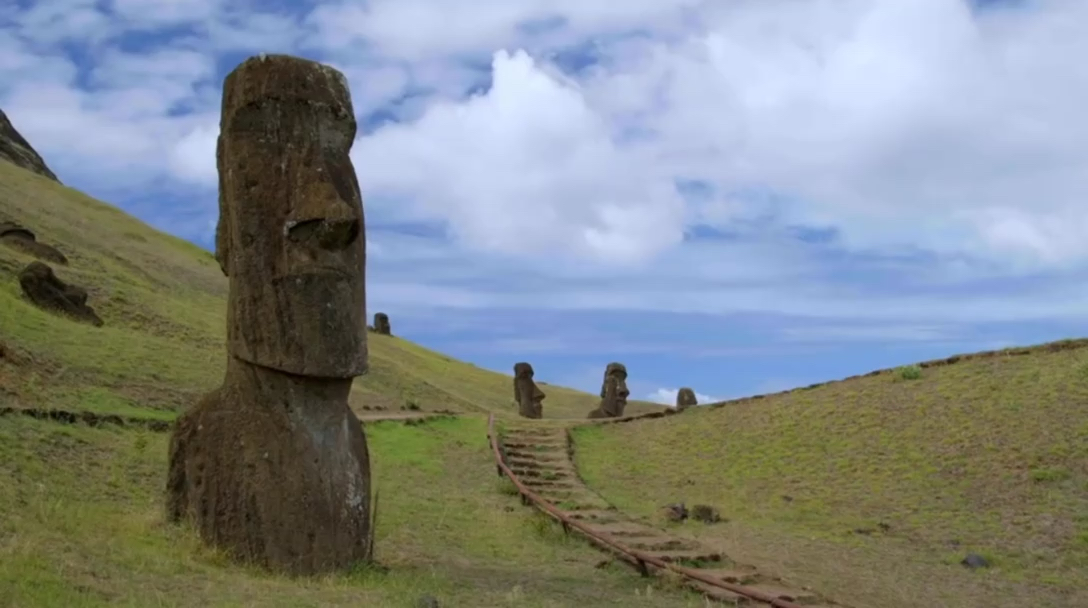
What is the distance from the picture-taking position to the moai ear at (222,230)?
405 inches

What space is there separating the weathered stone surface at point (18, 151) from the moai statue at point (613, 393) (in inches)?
1931

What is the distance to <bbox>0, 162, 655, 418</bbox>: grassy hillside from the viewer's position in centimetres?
2000

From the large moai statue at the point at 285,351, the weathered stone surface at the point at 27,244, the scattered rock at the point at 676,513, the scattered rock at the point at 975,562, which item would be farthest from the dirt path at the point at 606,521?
the weathered stone surface at the point at 27,244

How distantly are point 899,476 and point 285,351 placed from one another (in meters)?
12.2

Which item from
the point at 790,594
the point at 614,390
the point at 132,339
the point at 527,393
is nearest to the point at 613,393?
the point at 614,390

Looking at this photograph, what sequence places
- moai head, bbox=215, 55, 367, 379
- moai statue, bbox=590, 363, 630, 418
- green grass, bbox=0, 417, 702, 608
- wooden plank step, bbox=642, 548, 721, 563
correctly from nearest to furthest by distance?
1. green grass, bbox=0, 417, 702, 608
2. moai head, bbox=215, 55, 367, 379
3. wooden plank step, bbox=642, 548, 721, 563
4. moai statue, bbox=590, 363, 630, 418

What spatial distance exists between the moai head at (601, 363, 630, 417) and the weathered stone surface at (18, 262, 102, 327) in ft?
48.6

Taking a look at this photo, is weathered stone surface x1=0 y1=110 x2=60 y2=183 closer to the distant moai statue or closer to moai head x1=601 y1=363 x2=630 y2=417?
the distant moai statue

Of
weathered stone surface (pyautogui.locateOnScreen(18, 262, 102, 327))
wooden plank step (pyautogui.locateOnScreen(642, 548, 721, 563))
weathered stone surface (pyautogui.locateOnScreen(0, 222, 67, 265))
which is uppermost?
weathered stone surface (pyautogui.locateOnScreen(0, 222, 67, 265))

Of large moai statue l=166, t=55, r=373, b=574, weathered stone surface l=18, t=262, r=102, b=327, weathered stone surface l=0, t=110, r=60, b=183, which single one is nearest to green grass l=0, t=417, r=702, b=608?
large moai statue l=166, t=55, r=373, b=574

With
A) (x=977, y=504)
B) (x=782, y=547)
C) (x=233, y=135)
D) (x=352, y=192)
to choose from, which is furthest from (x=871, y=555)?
(x=233, y=135)

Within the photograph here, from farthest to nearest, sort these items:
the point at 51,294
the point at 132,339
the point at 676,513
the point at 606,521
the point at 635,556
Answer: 1. the point at 51,294
2. the point at 132,339
3. the point at 676,513
4. the point at 606,521
5. the point at 635,556

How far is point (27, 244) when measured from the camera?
34.7 meters

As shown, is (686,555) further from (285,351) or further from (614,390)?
(614,390)
